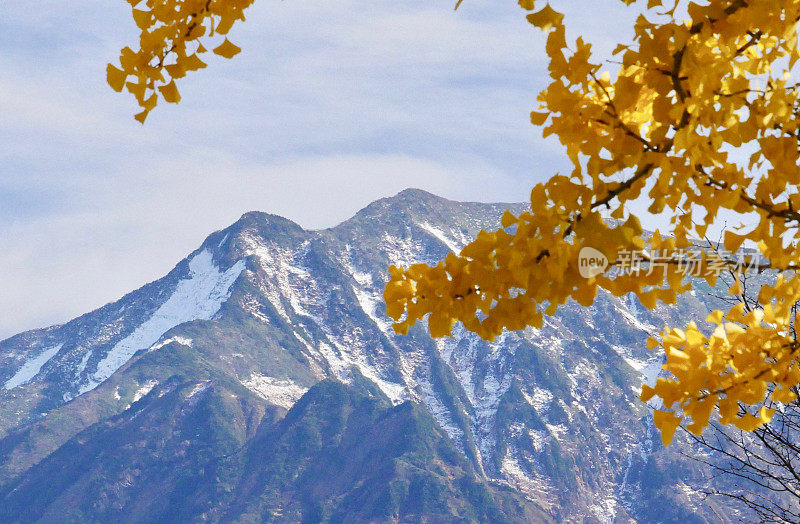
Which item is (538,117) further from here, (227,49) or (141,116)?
(141,116)

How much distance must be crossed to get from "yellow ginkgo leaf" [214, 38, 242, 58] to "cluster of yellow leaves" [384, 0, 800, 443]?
1071 millimetres

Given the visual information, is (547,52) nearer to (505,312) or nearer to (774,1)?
(774,1)

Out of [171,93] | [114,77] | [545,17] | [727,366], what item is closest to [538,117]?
[545,17]

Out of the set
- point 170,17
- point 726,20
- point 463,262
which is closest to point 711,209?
point 726,20

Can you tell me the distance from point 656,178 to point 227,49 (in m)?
1.66

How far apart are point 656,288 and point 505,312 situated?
497mm

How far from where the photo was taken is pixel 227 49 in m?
3.03

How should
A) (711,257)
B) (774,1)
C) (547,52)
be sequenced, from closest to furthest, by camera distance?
(774,1)
(547,52)
(711,257)

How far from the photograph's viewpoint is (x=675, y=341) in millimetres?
2893

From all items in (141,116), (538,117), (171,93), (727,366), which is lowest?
(727,366)

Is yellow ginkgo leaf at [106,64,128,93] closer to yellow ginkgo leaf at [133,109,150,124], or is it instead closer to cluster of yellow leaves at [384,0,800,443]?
yellow ginkgo leaf at [133,109,150,124]

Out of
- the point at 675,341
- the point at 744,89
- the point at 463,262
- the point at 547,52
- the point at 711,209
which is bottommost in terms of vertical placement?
the point at 675,341

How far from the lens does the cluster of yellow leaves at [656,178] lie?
2.24 metres

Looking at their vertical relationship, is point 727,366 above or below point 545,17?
below
